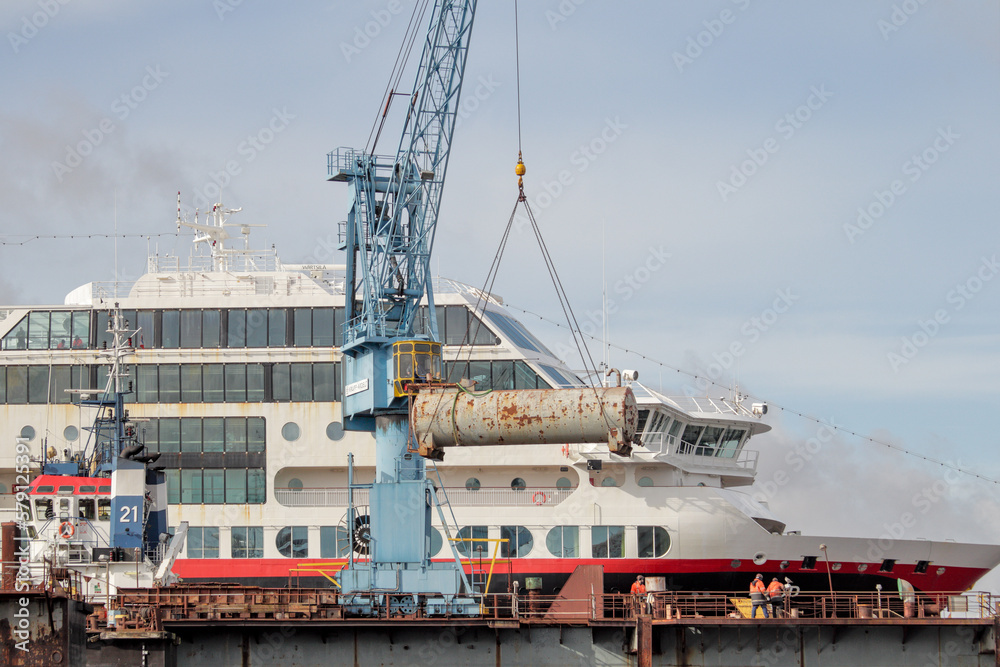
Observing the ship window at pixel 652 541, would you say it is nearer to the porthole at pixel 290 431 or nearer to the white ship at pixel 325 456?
the white ship at pixel 325 456

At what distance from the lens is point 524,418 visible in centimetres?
3322

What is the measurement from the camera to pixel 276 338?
47.2 meters

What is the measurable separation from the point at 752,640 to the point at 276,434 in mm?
20927

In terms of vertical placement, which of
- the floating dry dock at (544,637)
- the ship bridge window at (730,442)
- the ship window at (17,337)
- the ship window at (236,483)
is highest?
the ship window at (17,337)

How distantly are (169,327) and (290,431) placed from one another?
20.6 feet

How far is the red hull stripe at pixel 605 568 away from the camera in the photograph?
42219 millimetres

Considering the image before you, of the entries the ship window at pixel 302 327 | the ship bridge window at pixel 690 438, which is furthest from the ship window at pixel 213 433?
the ship bridge window at pixel 690 438

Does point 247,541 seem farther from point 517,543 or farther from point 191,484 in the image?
point 517,543

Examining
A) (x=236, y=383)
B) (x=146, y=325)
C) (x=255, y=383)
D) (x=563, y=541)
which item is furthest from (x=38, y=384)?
(x=563, y=541)

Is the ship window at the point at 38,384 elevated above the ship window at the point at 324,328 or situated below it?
below

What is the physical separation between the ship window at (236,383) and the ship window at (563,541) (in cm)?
1277

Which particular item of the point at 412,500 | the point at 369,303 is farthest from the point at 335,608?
the point at 369,303

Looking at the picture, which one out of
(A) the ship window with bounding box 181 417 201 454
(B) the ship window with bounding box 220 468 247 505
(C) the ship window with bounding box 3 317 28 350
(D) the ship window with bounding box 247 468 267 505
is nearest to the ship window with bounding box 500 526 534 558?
(D) the ship window with bounding box 247 468 267 505

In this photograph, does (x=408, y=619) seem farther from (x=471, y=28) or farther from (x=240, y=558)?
(x=471, y=28)
